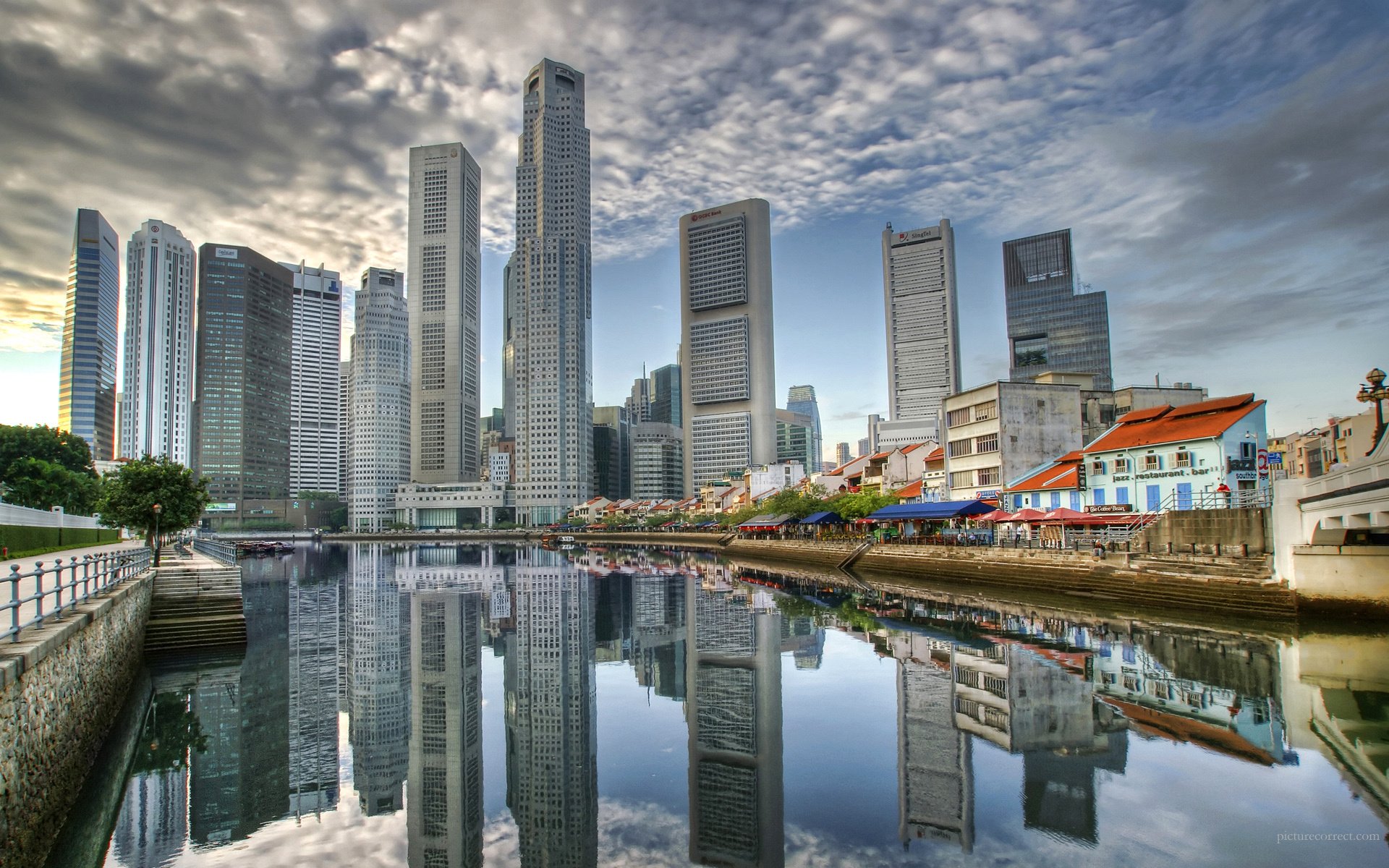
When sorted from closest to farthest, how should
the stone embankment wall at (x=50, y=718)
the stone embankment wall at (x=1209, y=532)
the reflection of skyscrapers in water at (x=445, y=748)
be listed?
the stone embankment wall at (x=50, y=718), the reflection of skyscrapers in water at (x=445, y=748), the stone embankment wall at (x=1209, y=532)

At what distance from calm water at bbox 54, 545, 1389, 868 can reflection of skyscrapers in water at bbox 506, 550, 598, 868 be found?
0.08 m

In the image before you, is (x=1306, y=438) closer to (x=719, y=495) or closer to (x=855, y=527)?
(x=855, y=527)

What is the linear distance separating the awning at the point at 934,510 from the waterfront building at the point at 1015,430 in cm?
760

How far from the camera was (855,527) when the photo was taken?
72000 millimetres

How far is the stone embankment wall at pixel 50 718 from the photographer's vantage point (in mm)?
9328

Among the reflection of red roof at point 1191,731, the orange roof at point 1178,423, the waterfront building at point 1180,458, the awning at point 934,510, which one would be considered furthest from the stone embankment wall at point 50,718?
the orange roof at point 1178,423

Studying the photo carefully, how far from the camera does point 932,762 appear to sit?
13883 mm

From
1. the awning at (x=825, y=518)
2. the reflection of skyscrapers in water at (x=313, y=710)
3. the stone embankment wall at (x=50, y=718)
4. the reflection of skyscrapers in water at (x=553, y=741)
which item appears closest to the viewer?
the stone embankment wall at (x=50, y=718)

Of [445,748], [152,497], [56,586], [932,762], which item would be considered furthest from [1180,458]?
[152,497]

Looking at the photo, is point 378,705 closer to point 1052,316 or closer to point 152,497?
point 152,497

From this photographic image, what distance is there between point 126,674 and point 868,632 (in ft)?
73.8

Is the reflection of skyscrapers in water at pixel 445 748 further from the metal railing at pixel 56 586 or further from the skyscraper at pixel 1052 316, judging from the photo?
the skyscraper at pixel 1052 316

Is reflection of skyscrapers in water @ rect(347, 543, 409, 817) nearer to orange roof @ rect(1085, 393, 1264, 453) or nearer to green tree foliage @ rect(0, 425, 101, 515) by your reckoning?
green tree foliage @ rect(0, 425, 101, 515)

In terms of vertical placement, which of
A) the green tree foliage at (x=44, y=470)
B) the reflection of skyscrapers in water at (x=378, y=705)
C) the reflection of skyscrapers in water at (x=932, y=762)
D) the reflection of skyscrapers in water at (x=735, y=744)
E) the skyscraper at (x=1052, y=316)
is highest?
the skyscraper at (x=1052, y=316)
